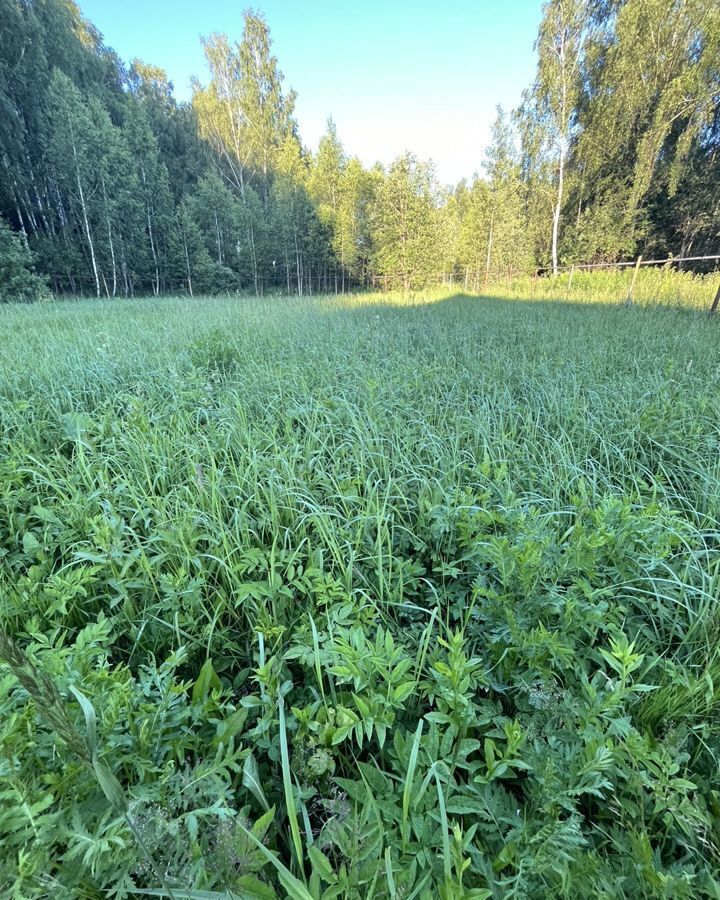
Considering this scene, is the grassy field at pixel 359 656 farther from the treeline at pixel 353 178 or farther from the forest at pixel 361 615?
the treeline at pixel 353 178

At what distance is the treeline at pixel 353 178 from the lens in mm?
16094

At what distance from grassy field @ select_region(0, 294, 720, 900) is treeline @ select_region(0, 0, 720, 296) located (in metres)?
17.9

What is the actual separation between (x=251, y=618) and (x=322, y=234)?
2713cm

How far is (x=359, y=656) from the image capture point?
0.88 meters

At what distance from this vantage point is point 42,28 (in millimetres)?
16812

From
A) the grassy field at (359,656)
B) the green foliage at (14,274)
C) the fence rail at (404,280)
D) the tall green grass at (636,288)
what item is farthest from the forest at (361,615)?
the fence rail at (404,280)

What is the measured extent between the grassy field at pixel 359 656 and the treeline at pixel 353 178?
1791cm

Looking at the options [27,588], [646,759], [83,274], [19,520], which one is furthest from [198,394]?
[83,274]

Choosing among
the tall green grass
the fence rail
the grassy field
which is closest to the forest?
the grassy field

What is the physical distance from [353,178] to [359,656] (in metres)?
25.6

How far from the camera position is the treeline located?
634 inches

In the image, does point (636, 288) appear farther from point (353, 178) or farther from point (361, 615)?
point (353, 178)

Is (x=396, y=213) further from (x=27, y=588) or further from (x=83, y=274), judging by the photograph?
(x=27, y=588)

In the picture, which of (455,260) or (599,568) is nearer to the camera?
(599,568)
